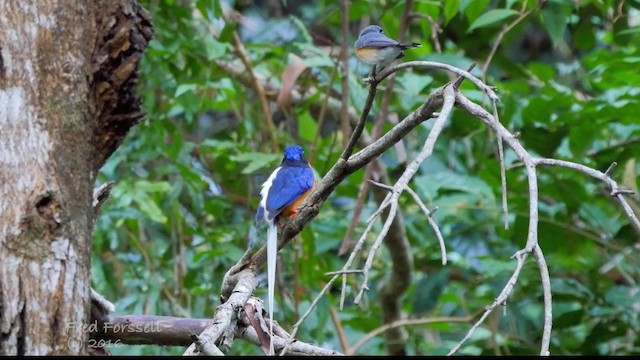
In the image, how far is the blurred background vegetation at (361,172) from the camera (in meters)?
4.39

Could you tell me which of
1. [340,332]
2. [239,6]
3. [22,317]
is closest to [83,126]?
[22,317]

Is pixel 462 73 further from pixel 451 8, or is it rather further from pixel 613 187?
pixel 451 8

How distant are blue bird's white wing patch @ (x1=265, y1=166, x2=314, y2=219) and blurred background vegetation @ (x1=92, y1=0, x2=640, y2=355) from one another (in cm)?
86

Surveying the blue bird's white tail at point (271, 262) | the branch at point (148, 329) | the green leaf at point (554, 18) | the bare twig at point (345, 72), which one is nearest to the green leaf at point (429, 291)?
the bare twig at point (345, 72)

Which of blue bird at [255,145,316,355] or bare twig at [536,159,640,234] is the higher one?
blue bird at [255,145,316,355]

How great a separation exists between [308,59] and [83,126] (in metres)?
2.23

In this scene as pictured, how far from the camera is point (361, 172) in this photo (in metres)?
4.98

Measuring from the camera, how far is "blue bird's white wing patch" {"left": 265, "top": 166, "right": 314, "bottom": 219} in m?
3.09

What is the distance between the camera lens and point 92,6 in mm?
2502

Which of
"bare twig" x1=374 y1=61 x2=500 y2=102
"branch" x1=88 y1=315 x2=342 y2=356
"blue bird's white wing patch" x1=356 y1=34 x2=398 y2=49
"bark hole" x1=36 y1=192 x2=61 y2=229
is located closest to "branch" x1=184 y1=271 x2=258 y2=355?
"branch" x1=88 y1=315 x2=342 y2=356

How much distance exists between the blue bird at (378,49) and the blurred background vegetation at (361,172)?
1104mm

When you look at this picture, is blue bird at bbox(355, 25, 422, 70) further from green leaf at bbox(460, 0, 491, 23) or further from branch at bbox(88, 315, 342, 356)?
green leaf at bbox(460, 0, 491, 23)

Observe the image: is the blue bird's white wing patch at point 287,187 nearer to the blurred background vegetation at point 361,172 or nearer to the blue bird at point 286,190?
the blue bird at point 286,190

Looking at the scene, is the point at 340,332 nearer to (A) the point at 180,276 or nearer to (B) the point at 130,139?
(A) the point at 180,276
